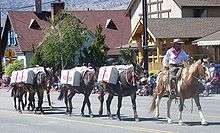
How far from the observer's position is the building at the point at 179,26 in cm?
4662

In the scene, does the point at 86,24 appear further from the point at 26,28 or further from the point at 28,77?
the point at 28,77

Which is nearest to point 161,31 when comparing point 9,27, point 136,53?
point 136,53

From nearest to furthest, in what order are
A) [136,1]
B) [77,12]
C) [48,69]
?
1. [48,69]
2. [136,1]
3. [77,12]

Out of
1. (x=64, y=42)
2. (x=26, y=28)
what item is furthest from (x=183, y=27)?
(x=26, y=28)

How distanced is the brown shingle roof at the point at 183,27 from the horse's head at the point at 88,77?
25.5 meters

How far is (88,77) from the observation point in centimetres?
2138

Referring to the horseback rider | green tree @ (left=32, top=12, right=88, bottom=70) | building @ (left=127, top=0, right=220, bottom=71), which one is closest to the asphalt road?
the horseback rider

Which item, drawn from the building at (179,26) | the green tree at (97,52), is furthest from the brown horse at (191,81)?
the green tree at (97,52)

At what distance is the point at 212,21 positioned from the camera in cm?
5222

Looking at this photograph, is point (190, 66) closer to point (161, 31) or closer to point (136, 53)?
point (161, 31)

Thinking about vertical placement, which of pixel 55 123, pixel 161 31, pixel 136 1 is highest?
pixel 136 1

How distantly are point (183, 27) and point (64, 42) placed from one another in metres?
12.5

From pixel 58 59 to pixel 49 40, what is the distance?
2.26m

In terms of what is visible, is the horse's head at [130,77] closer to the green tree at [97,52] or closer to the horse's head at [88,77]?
the horse's head at [88,77]
